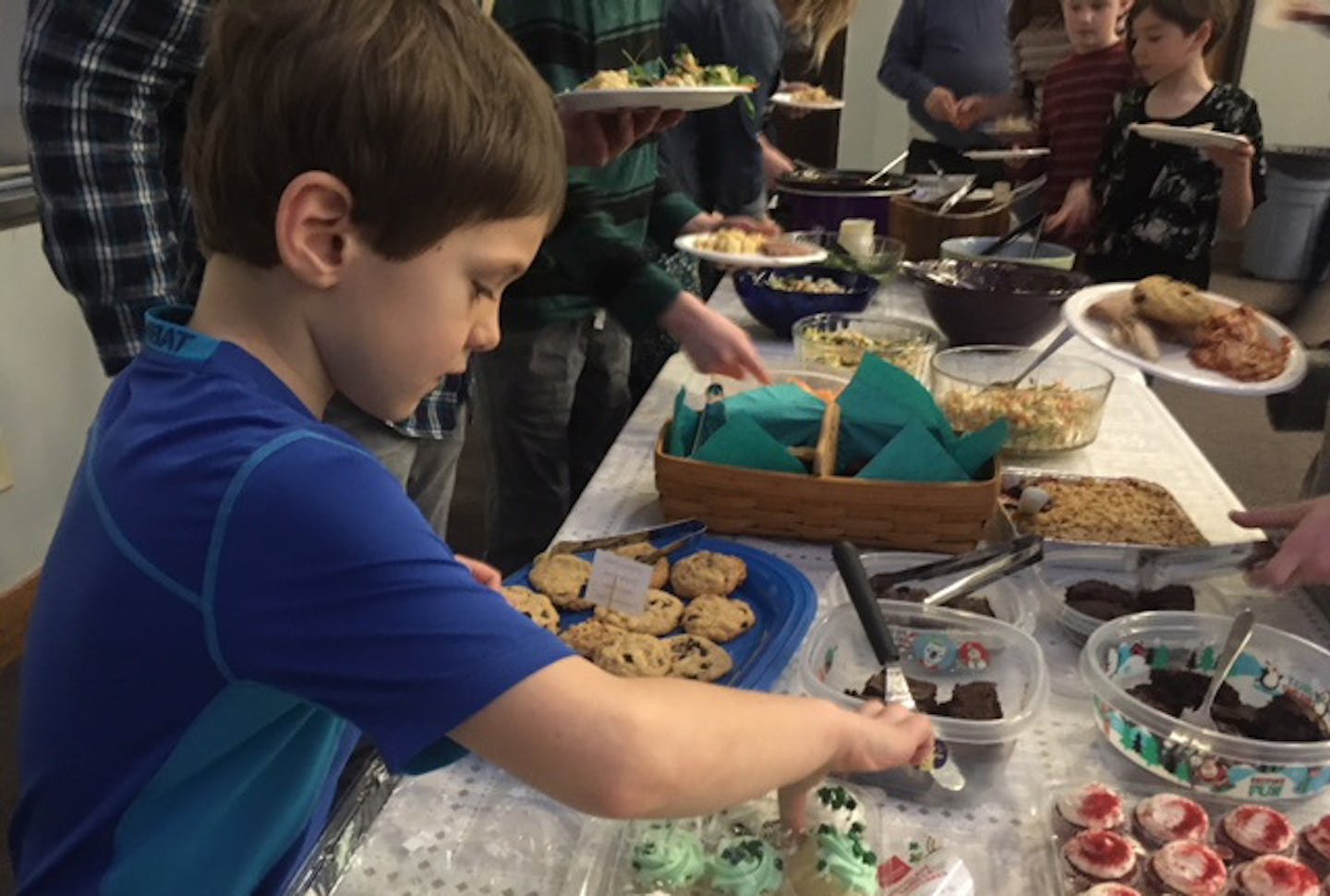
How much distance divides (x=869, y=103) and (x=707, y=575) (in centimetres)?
550

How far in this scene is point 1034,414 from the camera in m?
1.55

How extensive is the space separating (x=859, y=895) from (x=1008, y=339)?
1.35m

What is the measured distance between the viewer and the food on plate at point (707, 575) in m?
1.18

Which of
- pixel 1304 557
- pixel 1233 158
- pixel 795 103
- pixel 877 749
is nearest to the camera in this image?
pixel 877 749

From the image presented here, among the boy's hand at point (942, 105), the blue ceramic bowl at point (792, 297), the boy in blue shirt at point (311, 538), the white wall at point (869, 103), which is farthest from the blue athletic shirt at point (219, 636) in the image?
the white wall at point (869, 103)

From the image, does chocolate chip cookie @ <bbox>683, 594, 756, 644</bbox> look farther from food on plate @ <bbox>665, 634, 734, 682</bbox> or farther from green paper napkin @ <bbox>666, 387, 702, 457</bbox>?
green paper napkin @ <bbox>666, 387, 702, 457</bbox>

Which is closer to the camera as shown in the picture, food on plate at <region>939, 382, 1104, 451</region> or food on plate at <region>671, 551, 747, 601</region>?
food on plate at <region>671, 551, 747, 601</region>

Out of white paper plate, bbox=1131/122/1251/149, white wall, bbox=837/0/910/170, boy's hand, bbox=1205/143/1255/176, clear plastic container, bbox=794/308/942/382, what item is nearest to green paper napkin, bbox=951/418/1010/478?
clear plastic container, bbox=794/308/942/382

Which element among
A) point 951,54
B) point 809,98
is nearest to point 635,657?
point 809,98

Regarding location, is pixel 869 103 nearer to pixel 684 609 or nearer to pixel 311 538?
pixel 684 609

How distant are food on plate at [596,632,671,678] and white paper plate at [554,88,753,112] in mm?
786

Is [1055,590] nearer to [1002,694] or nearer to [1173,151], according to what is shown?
[1002,694]

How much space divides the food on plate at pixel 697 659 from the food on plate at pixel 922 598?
165mm

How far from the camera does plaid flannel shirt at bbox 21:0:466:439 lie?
115 centimetres
